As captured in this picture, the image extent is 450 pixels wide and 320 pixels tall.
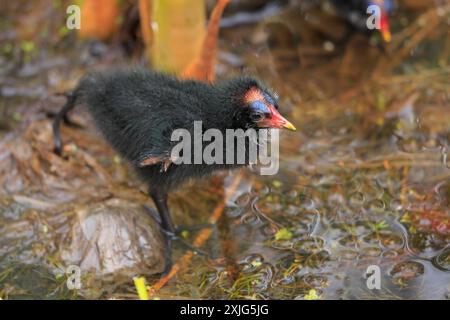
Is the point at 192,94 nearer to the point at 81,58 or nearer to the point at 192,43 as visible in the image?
the point at 192,43

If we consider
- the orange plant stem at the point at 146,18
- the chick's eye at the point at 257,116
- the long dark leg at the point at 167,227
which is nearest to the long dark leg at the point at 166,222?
the long dark leg at the point at 167,227

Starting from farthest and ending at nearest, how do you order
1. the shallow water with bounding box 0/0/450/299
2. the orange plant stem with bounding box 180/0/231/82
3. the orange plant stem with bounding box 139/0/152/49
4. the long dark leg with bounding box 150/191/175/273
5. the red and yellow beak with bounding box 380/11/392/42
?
the red and yellow beak with bounding box 380/11/392/42 → the orange plant stem with bounding box 139/0/152/49 → the orange plant stem with bounding box 180/0/231/82 → the long dark leg with bounding box 150/191/175/273 → the shallow water with bounding box 0/0/450/299

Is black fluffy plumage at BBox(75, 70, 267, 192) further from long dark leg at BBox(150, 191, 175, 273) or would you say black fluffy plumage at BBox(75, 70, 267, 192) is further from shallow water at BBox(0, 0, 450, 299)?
shallow water at BBox(0, 0, 450, 299)

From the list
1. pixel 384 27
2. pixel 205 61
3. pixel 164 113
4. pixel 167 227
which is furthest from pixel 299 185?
pixel 384 27

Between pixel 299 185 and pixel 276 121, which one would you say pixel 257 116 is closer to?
pixel 276 121

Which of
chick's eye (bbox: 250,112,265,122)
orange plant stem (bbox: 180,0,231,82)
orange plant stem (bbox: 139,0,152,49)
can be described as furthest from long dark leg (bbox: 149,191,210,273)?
orange plant stem (bbox: 139,0,152,49)

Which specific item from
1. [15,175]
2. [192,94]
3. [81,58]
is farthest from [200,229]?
[81,58]

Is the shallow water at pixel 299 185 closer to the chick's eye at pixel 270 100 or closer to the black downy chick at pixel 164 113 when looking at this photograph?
the black downy chick at pixel 164 113

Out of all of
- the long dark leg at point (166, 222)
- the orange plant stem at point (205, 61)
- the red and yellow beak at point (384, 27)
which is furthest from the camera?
the red and yellow beak at point (384, 27)
